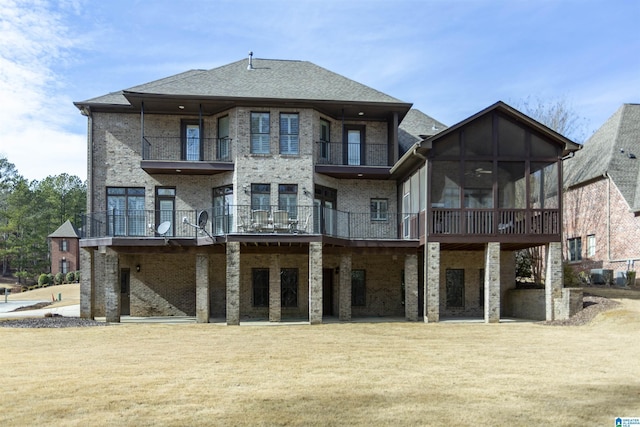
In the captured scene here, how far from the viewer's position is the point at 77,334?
1739cm

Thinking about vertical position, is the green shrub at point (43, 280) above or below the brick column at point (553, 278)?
below

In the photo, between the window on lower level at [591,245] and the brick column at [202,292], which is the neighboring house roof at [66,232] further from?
the window on lower level at [591,245]

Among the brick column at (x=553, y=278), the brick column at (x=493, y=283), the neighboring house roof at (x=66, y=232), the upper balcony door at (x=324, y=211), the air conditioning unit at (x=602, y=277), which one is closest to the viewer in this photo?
the brick column at (x=553, y=278)

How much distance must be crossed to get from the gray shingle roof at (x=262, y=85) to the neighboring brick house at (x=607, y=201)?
13.2 m

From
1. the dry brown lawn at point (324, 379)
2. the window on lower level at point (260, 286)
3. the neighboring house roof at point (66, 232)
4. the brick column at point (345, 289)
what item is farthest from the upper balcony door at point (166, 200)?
the neighboring house roof at point (66, 232)

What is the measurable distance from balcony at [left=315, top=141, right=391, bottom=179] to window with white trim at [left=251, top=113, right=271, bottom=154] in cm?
202

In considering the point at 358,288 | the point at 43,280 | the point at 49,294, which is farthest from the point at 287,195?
the point at 43,280

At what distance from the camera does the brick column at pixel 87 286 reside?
2248 centimetres

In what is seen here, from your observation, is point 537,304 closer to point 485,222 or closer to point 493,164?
point 485,222

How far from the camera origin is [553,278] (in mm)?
20547

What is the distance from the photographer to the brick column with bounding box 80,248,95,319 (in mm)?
22484

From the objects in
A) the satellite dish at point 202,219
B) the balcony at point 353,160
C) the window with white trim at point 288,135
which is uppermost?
the window with white trim at point 288,135

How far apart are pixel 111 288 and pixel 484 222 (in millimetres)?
13683

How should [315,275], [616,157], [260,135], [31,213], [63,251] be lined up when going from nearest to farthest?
[315,275]
[260,135]
[616,157]
[63,251]
[31,213]
